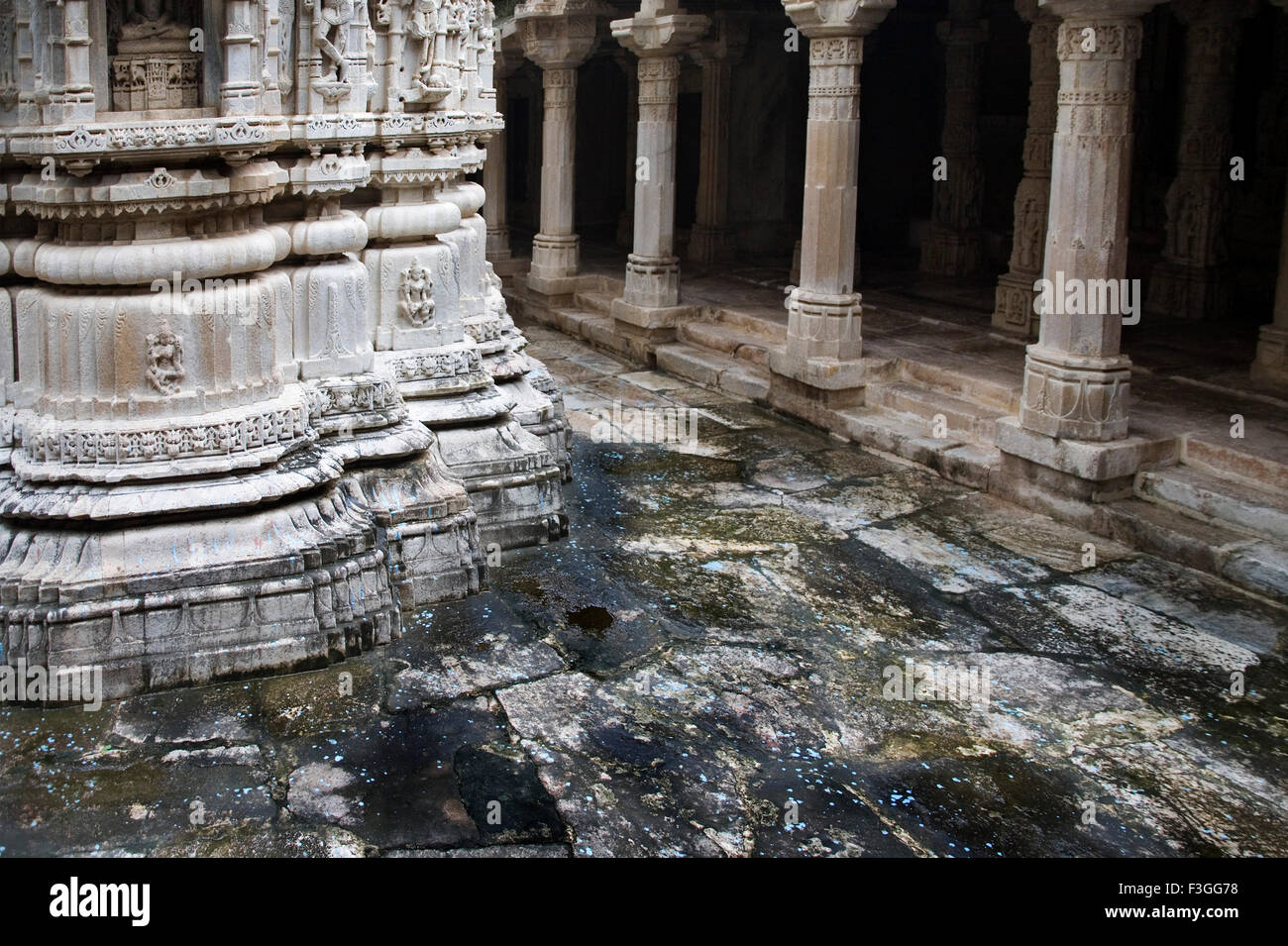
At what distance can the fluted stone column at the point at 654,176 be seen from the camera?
39.5 ft

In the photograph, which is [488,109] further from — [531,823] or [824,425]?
[531,823]

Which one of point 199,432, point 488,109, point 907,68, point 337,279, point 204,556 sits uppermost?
point 907,68

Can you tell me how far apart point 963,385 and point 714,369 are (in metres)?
2.48

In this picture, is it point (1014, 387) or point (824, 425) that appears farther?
point (824, 425)

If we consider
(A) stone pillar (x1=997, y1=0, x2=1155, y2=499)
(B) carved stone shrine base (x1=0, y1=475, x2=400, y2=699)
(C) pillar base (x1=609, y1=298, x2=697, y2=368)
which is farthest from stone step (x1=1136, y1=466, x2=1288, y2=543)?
(C) pillar base (x1=609, y1=298, x2=697, y2=368)

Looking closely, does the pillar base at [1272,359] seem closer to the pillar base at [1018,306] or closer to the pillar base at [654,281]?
the pillar base at [1018,306]

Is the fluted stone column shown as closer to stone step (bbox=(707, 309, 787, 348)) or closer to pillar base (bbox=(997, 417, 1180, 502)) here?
stone step (bbox=(707, 309, 787, 348))

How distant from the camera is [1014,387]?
9.16m

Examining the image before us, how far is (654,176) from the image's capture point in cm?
1241

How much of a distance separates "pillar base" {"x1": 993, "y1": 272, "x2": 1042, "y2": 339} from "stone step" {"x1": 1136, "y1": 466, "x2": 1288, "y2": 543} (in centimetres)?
320

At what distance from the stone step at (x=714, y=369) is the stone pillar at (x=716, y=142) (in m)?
3.25

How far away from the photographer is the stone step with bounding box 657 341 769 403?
10.9 m

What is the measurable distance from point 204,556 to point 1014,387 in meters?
5.70
